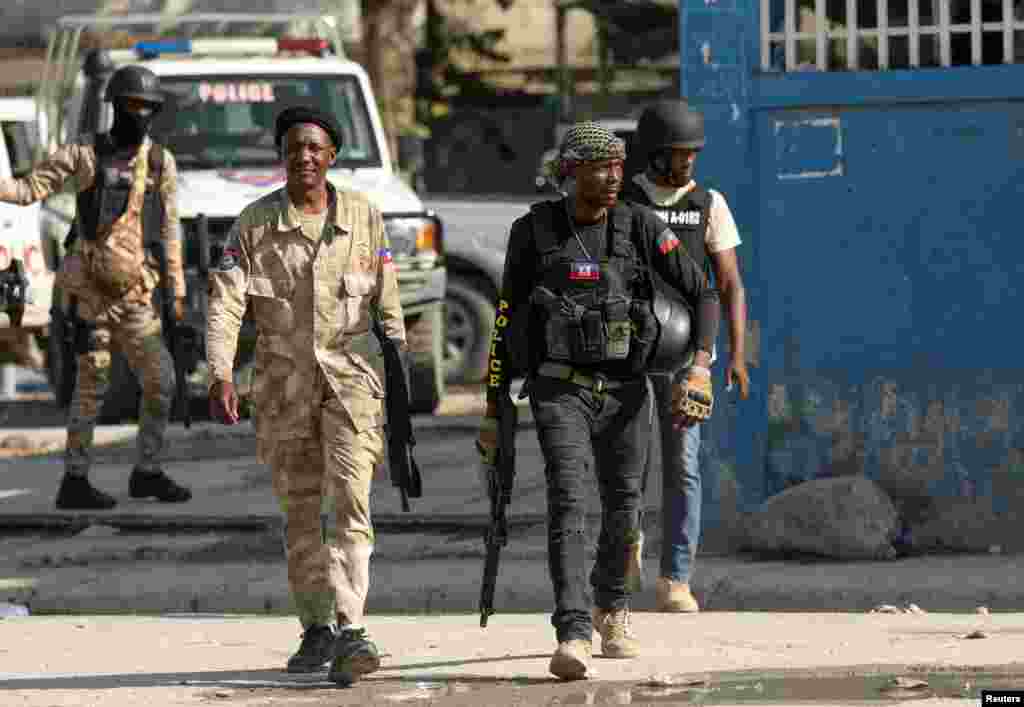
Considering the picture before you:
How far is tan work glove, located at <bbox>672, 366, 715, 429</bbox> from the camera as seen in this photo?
7395 millimetres

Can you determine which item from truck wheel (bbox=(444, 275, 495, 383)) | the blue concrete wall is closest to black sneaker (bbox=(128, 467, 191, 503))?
the blue concrete wall

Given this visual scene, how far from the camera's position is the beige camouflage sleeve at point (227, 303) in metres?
7.26

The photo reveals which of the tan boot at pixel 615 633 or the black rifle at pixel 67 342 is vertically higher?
the black rifle at pixel 67 342

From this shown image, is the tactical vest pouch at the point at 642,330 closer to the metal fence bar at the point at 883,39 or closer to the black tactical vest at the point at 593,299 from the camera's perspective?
the black tactical vest at the point at 593,299

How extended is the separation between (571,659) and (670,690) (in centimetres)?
31

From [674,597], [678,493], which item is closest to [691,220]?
[678,493]

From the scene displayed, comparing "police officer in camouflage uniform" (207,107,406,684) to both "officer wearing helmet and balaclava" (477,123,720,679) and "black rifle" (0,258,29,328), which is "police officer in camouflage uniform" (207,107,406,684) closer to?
"officer wearing helmet and balaclava" (477,123,720,679)

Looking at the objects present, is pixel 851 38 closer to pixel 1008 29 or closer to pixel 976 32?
pixel 976 32

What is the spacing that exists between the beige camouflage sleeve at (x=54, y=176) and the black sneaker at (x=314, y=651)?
3.30m

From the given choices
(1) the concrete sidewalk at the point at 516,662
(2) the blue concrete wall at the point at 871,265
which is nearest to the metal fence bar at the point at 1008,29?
(2) the blue concrete wall at the point at 871,265

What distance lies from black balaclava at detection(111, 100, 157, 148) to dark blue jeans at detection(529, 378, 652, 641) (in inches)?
164

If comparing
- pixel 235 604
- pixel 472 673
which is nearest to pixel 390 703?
pixel 472 673

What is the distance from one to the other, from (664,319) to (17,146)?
10730mm

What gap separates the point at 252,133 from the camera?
14359mm
